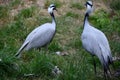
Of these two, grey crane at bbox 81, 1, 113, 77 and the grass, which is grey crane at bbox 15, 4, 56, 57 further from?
grey crane at bbox 81, 1, 113, 77

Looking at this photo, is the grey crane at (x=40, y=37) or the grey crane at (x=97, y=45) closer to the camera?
the grey crane at (x=97, y=45)

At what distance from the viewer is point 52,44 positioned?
9875 millimetres

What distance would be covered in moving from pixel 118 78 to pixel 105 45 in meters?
0.65

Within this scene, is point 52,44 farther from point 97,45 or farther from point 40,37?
point 97,45

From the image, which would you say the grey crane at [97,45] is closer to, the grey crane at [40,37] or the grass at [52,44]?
the grass at [52,44]

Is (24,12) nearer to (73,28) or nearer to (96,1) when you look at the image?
(73,28)

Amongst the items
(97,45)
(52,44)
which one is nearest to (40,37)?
(52,44)

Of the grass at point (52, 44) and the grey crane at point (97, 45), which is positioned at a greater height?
the grey crane at point (97, 45)

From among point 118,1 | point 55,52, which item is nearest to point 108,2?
point 118,1

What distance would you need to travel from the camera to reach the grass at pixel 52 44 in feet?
25.2

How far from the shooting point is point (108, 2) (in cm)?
1244

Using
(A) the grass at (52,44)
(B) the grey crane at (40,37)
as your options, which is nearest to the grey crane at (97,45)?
(A) the grass at (52,44)

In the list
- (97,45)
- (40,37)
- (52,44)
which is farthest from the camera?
(52,44)

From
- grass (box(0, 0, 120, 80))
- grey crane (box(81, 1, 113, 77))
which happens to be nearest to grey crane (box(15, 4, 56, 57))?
grass (box(0, 0, 120, 80))
